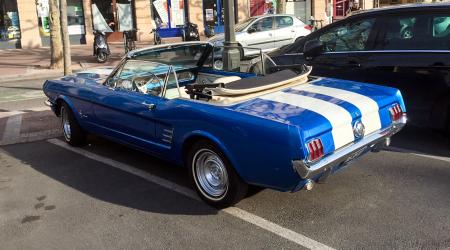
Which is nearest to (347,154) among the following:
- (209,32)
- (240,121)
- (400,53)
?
(240,121)

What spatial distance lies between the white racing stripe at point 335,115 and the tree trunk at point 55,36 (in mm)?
12335

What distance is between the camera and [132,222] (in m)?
Answer: 4.06

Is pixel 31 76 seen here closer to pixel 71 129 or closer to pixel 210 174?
pixel 71 129

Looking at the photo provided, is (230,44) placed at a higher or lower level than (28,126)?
higher

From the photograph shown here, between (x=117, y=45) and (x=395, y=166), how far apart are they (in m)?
18.7

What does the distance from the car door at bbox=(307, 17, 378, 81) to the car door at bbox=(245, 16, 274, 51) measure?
8.77 metres

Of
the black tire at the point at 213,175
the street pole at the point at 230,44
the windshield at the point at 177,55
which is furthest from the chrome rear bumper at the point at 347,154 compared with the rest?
the street pole at the point at 230,44

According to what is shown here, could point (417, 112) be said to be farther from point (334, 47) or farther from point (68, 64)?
point (68, 64)

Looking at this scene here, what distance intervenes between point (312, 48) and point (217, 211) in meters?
3.00

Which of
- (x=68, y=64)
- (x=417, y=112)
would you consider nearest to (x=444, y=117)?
(x=417, y=112)

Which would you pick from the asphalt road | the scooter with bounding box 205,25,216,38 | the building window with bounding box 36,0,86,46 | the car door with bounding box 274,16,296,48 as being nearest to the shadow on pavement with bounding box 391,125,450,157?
the asphalt road

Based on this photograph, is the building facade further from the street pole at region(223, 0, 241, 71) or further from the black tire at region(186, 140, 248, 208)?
the black tire at region(186, 140, 248, 208)

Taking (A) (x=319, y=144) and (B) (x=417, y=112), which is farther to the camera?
(B) (x=417, y=112)

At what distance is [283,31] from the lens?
15891 millimetres
